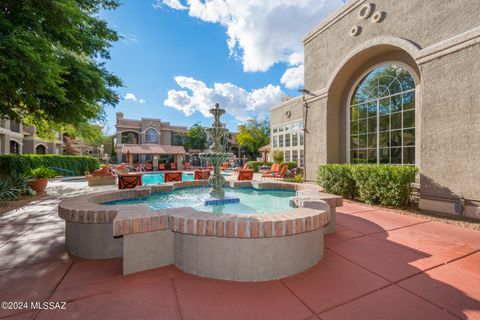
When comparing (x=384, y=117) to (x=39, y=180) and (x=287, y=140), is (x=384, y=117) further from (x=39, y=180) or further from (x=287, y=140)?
(x=39, y=180)

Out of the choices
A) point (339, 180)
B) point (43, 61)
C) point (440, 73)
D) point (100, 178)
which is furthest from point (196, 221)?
point (100, 178)

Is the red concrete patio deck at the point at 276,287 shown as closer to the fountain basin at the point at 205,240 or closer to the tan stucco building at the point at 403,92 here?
the fountain basin at the point at 205,240

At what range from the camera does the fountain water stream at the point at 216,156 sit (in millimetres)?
6449

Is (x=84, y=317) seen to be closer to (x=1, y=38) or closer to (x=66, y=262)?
(x=66, y=262)

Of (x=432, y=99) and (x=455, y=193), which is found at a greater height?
(x=432, y=99)

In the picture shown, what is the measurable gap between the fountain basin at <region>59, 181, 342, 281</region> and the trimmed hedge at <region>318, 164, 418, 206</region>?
16.4 feet

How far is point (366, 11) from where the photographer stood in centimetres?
889

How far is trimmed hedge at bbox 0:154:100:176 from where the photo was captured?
1307 centimetres

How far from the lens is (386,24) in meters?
8.25

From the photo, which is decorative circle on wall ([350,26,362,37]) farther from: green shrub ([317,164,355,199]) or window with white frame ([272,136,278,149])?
window with white frame ([272,136,278,149])

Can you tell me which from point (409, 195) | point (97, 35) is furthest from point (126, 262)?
point (97, 35)

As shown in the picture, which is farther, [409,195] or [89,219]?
[409,195]

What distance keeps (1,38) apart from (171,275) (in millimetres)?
5467

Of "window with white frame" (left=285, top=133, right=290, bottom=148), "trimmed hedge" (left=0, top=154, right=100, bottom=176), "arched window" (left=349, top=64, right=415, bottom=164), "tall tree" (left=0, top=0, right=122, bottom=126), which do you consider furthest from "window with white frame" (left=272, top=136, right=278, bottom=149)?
"trimmed hedge" (left=0, top=154, right=100, bottom=176)
